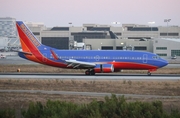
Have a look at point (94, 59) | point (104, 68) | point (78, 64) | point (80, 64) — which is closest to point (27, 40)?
point (78, 64)

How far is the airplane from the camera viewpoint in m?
52.6

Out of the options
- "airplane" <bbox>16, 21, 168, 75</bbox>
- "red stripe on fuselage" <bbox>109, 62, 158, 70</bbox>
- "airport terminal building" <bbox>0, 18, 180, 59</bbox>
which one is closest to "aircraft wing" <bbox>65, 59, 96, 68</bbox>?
"airplane" <bbox>16, 21, 168, 75</bbox>

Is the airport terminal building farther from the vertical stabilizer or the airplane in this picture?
the vertical stabilizer

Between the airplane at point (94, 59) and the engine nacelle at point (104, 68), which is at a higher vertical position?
the airplane at point (94, 59)

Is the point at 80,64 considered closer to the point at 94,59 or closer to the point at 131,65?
the point at 94,59

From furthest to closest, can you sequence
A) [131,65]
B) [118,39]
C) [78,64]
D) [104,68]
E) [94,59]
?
[118,39] → [94,59] → [78,64] → [131,65] → [104,68]

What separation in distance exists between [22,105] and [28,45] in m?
25.4

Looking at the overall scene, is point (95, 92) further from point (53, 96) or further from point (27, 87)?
point (27, 87)

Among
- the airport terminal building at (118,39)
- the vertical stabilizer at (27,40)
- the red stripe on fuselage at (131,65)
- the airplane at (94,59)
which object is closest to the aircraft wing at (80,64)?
the airplane at (94,59)

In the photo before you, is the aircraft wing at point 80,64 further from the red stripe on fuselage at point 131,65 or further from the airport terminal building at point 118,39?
the airport terminal building at point 118,39

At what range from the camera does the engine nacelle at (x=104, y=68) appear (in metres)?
51.2

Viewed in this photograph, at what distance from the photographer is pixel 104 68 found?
51406 mm

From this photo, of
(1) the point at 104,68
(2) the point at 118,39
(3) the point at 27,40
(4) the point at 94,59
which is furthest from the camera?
(2) the point at 118,39

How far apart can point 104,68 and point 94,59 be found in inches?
102
